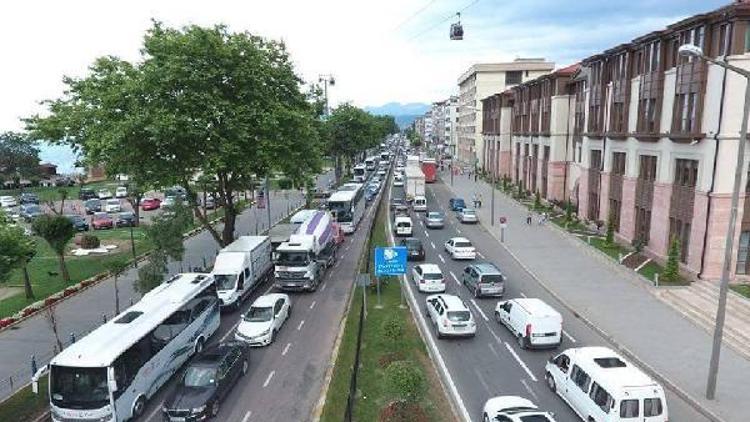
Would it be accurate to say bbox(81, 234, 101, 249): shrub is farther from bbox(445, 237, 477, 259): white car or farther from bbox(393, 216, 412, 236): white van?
bbox(445, 237, 477, 259): white car

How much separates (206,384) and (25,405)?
693 cm

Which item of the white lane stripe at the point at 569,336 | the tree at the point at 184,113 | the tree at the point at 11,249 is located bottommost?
the white lane stripe at the point at 569,336

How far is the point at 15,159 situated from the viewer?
312 ft

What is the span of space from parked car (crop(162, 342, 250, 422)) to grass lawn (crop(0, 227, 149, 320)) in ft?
49.4

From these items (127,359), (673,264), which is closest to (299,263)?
(127,359)

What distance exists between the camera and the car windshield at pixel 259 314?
2594 centimetres

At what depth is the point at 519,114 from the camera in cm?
7838

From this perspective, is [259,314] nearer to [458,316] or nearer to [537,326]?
[458,316]

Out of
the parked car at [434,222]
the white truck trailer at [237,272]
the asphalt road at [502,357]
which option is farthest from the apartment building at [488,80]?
the white truck trailer at [237,272]

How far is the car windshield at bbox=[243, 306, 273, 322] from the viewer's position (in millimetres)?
25938

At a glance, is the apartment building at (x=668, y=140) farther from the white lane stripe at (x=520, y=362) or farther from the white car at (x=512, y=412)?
the white car at (x=512, y=412)

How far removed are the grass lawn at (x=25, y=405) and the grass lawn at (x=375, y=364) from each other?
34.9 ft

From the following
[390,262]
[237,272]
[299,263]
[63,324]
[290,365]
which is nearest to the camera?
[290,365]

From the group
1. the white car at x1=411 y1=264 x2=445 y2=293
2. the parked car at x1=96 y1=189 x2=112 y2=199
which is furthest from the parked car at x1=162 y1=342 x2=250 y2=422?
the parked car at x1=96 y1=189 x2=112 y2=199
